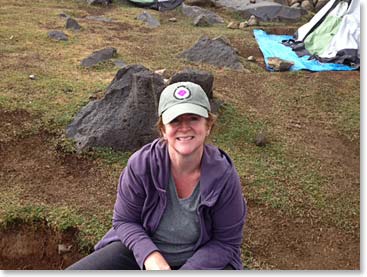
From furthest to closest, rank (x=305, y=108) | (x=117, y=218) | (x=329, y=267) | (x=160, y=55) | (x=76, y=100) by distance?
(x=160, y=55) < (x=305, y=108) < (x=76, y=100) < (x=329, y=267) < (x=117, y=218)

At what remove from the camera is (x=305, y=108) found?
5.61 metres

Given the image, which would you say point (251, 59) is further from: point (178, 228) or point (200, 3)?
point (178, 228)

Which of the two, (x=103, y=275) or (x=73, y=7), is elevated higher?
(x=103, y=275)

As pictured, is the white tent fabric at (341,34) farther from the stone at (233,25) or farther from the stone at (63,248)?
the stone at (63,248)

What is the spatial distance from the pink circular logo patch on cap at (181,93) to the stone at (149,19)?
23.4 feet

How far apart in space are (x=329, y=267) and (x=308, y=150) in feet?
5.23

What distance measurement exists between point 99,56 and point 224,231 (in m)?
4.75

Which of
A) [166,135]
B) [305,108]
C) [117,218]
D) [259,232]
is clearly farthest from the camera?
[305,108]

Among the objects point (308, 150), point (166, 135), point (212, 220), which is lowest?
point (308, 150)

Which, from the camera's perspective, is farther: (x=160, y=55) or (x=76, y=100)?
(x=160, y=55)

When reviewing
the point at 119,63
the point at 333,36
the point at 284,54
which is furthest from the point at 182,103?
the point at 333,36

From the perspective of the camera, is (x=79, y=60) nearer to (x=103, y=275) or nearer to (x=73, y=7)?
(x=73, y=7)

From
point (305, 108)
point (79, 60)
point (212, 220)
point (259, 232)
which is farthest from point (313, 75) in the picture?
point (212, 220)

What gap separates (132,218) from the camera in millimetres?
2213
